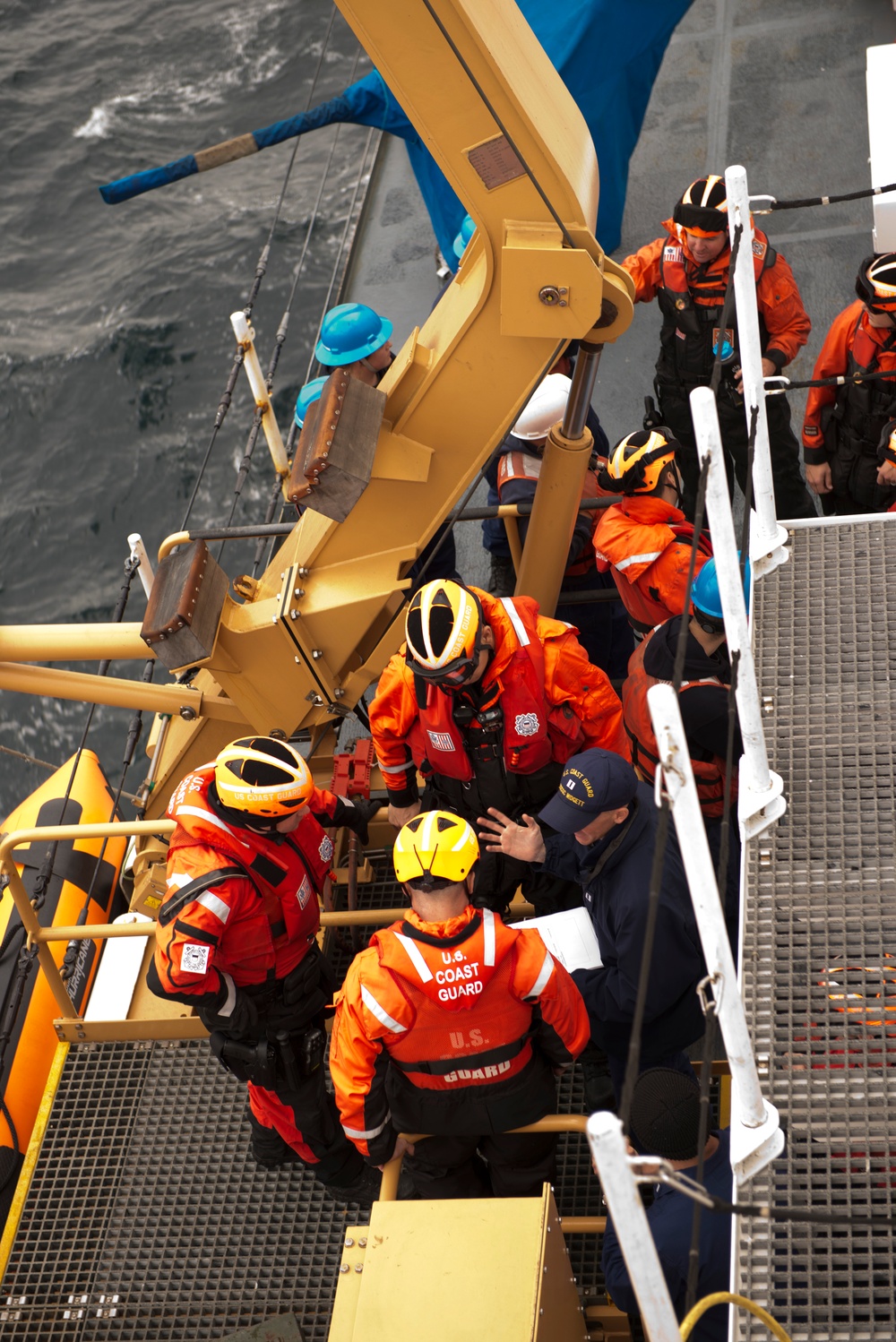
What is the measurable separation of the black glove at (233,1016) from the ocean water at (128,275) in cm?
590

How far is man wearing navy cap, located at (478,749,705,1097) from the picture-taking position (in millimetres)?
3648

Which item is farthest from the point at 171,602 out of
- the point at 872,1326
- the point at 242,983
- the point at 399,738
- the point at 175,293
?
the point at 175,293

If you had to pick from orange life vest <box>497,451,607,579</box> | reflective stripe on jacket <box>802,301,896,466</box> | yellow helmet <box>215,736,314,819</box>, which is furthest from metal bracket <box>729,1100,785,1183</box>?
reflective stripe on jacket <box>802,301,896,466</box>

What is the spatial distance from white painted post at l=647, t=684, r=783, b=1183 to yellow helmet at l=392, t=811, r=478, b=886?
3.72 feet

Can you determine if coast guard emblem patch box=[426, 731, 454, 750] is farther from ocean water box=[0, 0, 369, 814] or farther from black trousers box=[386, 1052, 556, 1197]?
ocean water box=[0, 0, 369, 814]

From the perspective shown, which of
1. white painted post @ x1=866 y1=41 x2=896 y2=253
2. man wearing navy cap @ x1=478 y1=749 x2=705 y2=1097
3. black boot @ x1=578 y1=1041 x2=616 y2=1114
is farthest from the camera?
white painted post @ x1=866 y1=41 x2=896 y2=253

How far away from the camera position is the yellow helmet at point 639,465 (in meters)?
4.79

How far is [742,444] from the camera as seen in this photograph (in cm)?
631

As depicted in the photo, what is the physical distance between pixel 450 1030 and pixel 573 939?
2.32 feet

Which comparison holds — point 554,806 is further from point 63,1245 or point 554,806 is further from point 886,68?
point 886,68

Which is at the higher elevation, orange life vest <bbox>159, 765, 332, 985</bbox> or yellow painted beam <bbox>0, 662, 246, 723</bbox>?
yellow painted beam <bbox>0, 662, 246, 723</bbox>

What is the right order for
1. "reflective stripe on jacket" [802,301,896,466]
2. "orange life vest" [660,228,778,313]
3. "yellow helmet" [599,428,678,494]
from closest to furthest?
"yellow helmet" [599,428,678,494], "reflective stripe on jacket" [802,301,896,466], "orange life vest" [660,228,778,313]

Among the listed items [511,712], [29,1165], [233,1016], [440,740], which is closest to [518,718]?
[511,712]

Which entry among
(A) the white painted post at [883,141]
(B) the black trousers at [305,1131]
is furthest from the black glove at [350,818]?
(A) the white painted post at [883,141]
